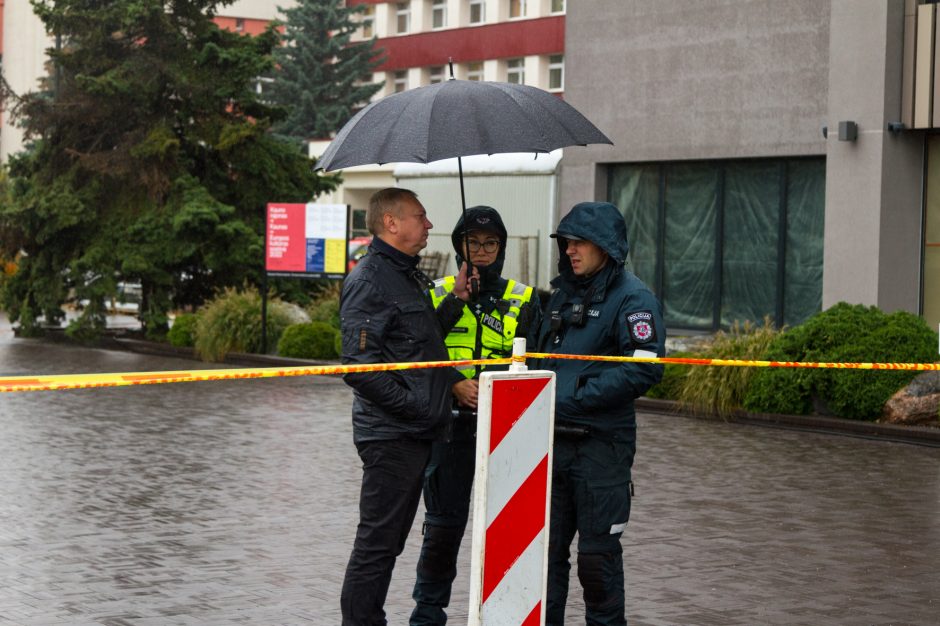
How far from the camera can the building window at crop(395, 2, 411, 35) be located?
65.6m

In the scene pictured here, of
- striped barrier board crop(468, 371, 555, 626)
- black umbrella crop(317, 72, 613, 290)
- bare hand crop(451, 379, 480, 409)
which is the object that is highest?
black umbrella crop(317, 72, 613, 290)

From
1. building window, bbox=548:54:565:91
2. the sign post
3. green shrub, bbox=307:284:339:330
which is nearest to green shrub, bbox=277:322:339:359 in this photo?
green shrub, bbox=307:284:339:330

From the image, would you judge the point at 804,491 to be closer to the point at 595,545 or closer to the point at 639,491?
the point at 639,491

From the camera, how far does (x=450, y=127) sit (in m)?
6.51

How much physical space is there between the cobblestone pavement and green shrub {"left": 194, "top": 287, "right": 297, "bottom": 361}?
886cm

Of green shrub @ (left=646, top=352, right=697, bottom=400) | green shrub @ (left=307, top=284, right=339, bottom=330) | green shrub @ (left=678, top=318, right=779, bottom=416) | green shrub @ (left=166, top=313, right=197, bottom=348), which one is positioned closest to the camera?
green shrub @ (left=678, top=318, right=779, bottom=416)

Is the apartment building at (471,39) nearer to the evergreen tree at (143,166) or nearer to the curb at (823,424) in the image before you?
the evergreen tree at (143,166)

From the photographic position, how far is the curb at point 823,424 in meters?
15.2

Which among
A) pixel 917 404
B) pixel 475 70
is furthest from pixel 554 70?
pixel 917 404

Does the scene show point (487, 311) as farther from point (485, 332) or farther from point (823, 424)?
point (823, 424)

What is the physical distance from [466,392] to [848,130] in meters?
16.1

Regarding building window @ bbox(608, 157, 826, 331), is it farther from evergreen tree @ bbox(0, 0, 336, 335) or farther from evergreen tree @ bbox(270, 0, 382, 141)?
evergreen tree @ bbox(270, 0, 382, 141)

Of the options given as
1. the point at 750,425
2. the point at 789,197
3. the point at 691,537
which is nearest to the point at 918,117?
the point at 789,197

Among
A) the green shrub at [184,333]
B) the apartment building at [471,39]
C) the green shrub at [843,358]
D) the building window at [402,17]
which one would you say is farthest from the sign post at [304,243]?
the building window at [402,17]
